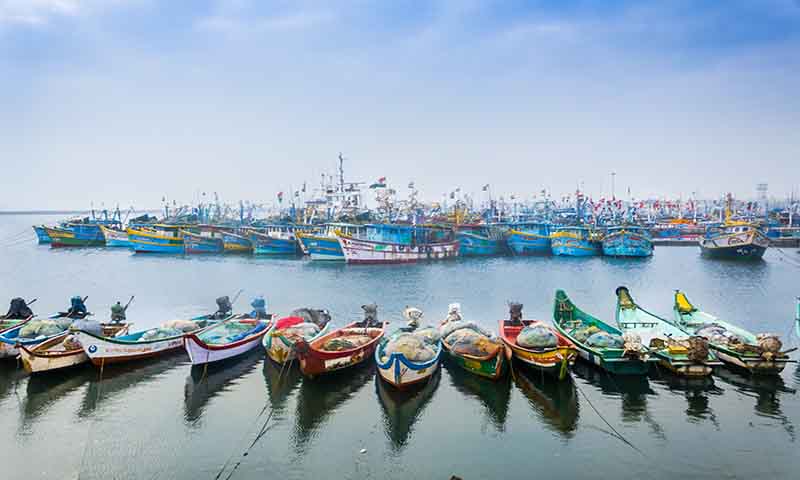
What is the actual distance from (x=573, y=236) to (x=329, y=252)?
85.0 ft

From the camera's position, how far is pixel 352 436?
11047 mm

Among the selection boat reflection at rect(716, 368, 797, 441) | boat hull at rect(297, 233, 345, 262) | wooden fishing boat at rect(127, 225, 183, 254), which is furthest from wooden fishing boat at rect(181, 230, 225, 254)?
boat reflection at rect(716, 368, 797, 441)

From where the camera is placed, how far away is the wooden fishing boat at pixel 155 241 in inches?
2109

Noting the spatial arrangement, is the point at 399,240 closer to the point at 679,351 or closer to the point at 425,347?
the point at 425,347

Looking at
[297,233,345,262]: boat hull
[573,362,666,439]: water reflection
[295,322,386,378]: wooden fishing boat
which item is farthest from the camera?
[297,233,345,262]: boat hull

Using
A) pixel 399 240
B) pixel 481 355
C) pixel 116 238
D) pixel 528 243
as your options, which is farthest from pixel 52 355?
pixel 116 238

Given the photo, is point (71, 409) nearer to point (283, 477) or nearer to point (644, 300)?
point (283, 477)

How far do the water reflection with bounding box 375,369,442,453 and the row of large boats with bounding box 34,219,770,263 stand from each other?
31.1m

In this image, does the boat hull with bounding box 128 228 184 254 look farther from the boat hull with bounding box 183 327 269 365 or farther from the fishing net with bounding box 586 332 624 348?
the fishing net with bounding box 586 332 624 348

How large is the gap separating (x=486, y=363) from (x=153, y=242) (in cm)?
4998

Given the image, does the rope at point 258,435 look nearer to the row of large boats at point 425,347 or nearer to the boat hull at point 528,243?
the row of large boats at point 425,347

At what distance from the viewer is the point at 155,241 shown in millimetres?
53969

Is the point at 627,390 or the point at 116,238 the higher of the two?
the point at 116,238

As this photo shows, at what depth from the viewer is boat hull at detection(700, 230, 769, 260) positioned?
1740 inches
